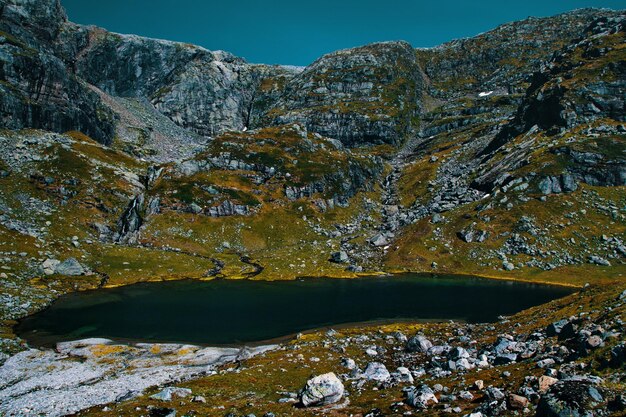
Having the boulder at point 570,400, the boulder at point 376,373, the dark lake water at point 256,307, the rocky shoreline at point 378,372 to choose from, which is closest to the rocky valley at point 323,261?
the boulder at point 570,400

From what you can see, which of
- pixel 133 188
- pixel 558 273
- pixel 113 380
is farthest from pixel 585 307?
pixel 133 188

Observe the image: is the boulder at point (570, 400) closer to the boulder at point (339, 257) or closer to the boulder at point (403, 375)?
the boulder at point (403, 375)

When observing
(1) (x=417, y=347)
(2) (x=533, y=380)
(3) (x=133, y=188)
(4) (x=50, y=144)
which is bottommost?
(1) (x=417, y=347)

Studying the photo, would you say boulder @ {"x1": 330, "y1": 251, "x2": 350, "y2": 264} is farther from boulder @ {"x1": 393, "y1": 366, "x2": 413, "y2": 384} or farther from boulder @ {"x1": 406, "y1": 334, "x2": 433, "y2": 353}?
boulder @ {"x1": 393, "y1": 366, "x2": 413, "y2": 384}

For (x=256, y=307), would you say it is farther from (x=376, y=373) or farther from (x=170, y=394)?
(x=376, y=373)

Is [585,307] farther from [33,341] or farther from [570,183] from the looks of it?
[570,183]

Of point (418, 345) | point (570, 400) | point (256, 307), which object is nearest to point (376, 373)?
point (418, 345)

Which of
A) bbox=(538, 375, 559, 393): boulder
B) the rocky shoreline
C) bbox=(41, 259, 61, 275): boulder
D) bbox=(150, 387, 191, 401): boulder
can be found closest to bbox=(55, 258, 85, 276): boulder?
bbox=(41, 259, 61, 275): boulder
